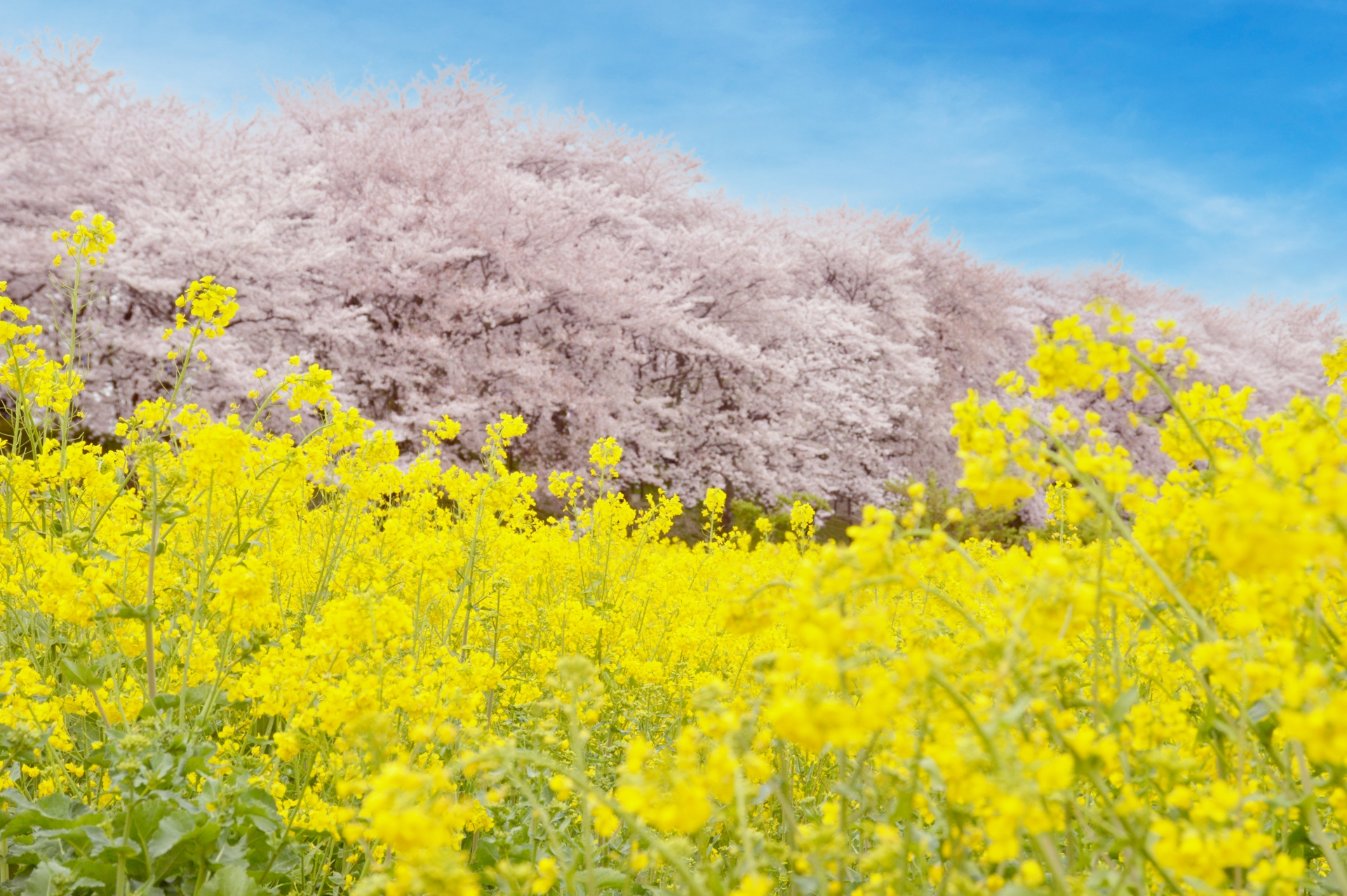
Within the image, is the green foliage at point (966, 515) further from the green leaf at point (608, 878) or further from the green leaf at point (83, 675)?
the green leaf at point (83, 675)

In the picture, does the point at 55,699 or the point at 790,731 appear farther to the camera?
the point at 55,699

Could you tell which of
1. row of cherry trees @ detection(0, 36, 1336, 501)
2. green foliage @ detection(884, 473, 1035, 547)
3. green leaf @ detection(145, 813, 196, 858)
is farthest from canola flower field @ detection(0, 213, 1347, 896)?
green foliage @ detection(884, 473, 1035, 547)

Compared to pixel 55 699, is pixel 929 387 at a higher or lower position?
higher

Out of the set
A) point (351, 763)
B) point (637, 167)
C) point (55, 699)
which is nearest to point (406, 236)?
point (637, 167)

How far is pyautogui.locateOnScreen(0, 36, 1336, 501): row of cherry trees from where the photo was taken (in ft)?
36.9

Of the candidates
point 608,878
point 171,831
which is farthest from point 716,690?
point 171,831

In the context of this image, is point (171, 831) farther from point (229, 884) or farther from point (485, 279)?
point (485, 279)

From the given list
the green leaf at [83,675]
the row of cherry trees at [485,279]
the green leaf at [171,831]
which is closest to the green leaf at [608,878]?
the green leaf at [171,831]

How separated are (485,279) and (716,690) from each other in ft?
41.3

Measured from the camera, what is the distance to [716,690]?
1.14m

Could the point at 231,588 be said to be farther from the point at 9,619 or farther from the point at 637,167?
the point at 637,167

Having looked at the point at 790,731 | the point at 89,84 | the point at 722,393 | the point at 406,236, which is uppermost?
the point at 89,84

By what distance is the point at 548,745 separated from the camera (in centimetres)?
195

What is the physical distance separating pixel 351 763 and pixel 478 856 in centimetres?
88
